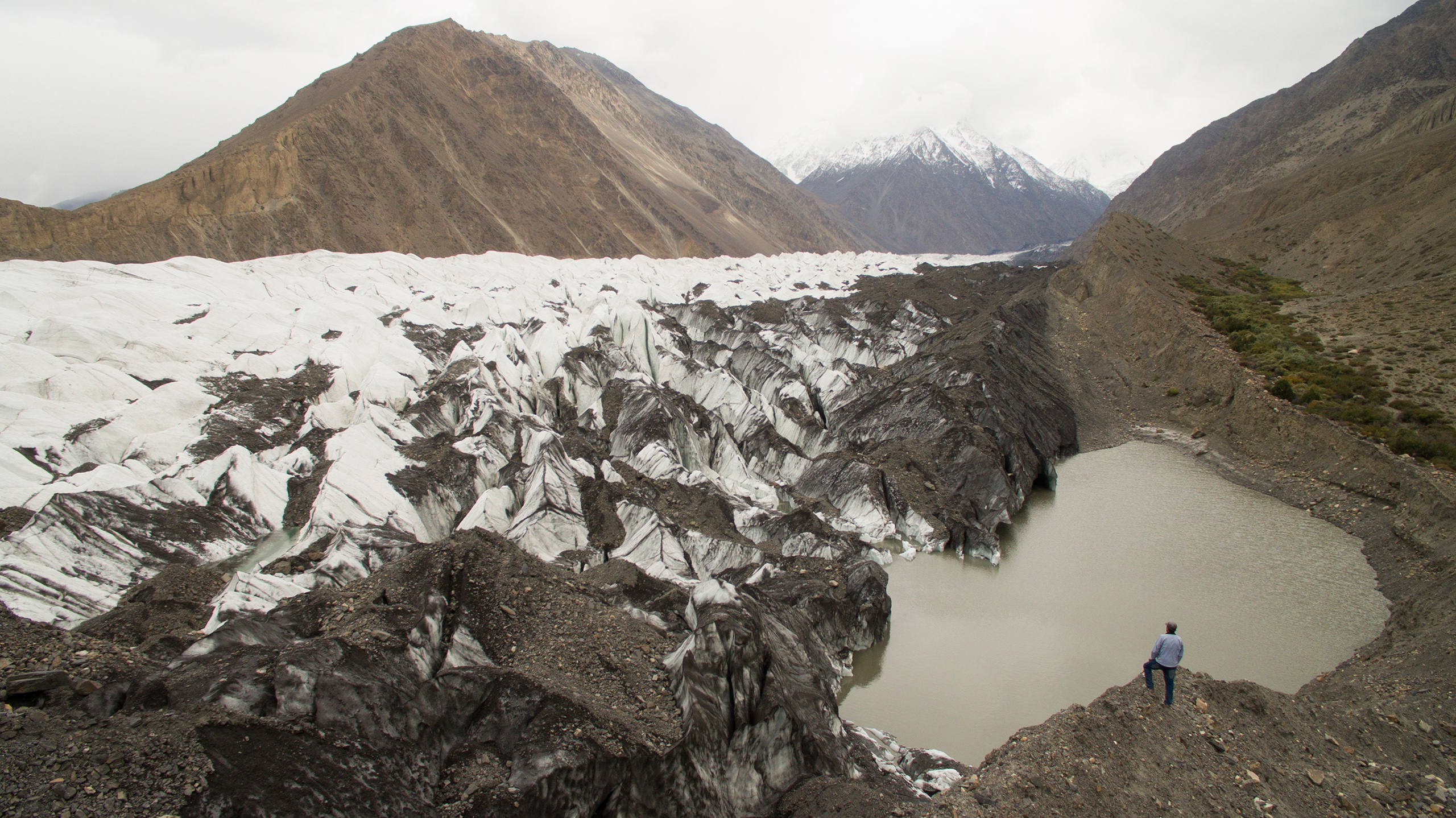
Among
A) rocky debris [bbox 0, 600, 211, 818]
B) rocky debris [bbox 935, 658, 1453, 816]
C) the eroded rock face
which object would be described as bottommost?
rocky debris [bbox 0, 600, 211, 818]

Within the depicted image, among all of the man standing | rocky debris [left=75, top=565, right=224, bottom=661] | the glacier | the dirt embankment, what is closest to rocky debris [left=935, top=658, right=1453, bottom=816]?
the dirt embankment

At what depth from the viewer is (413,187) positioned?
196 feet

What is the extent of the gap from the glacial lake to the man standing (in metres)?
0.52

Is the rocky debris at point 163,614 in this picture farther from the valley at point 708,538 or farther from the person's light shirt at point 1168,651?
the person's light shirt at point 1168,651

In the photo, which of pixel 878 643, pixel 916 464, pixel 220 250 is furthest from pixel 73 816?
pixel 220 250

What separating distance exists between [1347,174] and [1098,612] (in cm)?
5483

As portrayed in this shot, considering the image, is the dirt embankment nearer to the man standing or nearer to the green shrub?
the man standing

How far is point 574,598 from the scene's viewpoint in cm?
776

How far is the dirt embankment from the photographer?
639 cm

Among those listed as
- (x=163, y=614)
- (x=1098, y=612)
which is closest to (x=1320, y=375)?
(x=1098, y=612)

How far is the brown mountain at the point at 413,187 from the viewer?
46.7 metres

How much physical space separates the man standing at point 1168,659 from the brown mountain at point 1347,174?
3483cm

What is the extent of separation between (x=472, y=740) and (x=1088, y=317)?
42.8 m

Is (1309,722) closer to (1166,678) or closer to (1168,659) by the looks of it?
(1166,678)
